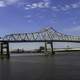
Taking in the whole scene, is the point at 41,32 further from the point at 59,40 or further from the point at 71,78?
the point at 71,78

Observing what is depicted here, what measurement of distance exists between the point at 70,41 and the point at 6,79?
9397cm

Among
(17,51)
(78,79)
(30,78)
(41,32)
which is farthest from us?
(17,51)

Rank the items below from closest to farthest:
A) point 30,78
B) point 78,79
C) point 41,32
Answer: point 78,79
point 30,78
point 41,32

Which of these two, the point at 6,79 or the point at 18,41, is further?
the point at 18,41

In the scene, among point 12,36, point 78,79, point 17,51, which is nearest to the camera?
point 78,79

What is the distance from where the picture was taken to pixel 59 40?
420 feet

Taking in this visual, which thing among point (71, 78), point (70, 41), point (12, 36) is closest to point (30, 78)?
point (71, 78)

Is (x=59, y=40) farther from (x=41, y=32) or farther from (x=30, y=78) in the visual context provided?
(x=30, y=78)

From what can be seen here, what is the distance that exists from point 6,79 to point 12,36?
346ft

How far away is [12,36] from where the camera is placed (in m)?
139

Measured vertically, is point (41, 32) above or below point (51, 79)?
above

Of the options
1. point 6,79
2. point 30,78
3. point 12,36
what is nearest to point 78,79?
point 30,78

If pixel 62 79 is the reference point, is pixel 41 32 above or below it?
above

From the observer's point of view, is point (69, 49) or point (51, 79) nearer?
point (51, 79)
